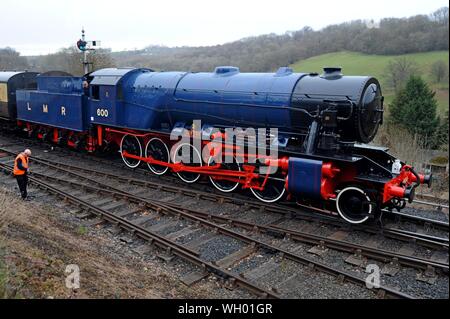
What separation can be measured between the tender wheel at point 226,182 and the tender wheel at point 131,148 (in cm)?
325

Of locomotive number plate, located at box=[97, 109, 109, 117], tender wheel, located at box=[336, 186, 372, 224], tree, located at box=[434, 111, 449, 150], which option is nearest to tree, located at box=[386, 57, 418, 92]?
tree, located at box=[434, 111, 449, 150]

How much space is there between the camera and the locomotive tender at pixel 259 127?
8.75 meters

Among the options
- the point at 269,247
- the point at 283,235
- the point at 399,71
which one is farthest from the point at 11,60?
the point at 269,247

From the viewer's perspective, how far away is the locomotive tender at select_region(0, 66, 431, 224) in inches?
344

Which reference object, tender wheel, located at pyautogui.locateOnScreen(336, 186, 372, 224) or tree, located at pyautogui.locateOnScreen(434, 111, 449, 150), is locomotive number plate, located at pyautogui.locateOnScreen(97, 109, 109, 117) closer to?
tender wheel, located at pyautogui.locateOnScreen(336, 186, 372, 224)

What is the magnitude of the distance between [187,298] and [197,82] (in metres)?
7.03

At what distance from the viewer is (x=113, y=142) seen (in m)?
15.1

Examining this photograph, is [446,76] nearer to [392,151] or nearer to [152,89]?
[152,89]

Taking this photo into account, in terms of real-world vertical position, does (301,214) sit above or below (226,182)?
below

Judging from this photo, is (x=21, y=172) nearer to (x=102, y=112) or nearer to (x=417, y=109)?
(x=102, y=112)

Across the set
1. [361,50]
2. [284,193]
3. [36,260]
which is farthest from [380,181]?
[361,50]

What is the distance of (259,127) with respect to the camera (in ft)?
34.3
